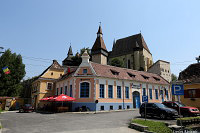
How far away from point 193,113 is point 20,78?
42260mm

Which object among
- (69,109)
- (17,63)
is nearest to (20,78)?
(17,63)

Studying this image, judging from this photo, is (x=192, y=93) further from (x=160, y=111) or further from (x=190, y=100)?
(x=160, y=111)

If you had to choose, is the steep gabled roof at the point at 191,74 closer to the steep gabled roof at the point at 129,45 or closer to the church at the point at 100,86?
the church at the point at 100,86

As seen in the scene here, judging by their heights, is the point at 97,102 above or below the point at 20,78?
below

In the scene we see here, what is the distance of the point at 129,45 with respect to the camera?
227 feet

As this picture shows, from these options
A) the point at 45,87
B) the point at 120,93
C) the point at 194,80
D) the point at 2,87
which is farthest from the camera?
the point at 2,87

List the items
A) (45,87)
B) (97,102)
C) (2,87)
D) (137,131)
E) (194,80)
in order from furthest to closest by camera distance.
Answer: (2,87), (45,87), (97,102), (194,80), (137,131)

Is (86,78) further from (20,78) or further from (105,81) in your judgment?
(20,78)

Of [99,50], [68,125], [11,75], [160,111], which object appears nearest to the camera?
[68,125]

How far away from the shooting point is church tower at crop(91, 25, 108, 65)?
58162 millimetres

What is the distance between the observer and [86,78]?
26.1 meters

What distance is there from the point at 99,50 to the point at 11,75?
31.0 metres

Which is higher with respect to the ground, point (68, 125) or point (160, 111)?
point (160, 111)

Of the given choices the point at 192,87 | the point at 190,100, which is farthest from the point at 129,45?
the point at 190,100
